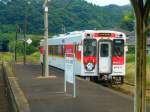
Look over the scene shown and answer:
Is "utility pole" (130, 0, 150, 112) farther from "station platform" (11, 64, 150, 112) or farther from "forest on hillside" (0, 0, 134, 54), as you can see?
"forest on hillside" (0, 0, 134, 54)

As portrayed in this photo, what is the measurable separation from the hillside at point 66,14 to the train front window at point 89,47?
41.3 m

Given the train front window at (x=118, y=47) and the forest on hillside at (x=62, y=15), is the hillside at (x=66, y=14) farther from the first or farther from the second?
the train front window at (x=118, y=47)

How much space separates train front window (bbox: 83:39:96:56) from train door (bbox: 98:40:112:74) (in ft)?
1.00

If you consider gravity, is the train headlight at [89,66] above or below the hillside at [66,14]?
below

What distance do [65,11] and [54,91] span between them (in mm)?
57559

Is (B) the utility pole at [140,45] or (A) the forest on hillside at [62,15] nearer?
(B) the utility pole at [140,45]

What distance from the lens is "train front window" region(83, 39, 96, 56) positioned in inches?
985

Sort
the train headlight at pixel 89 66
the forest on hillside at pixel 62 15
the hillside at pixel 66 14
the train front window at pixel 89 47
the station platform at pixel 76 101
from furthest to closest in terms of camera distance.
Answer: the hillside at pixel 66 14 < the forest on hillside at pixel 62 15 < the train headlight at pixel 89 66 < the train front window at pixel 89 47 < the station platform at pixel 76 101

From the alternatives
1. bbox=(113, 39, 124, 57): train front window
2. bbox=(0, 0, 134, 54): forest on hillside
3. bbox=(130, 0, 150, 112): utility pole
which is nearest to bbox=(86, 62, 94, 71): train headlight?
bbox=(113, 39, 124, 57): train front window

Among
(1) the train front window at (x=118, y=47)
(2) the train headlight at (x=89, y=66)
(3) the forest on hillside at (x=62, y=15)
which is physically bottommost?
(2) the train headlight at (x=89, y=66)

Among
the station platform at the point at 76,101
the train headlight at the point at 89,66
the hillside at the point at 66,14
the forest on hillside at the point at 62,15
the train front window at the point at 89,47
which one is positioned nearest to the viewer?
the station platform at the point at 76,101

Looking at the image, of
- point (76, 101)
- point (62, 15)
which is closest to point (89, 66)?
point (76, 101)

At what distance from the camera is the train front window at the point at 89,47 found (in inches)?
985

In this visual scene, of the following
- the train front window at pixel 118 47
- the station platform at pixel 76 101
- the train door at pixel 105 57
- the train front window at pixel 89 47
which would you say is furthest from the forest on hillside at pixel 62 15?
the station platform at pixel 76 101
